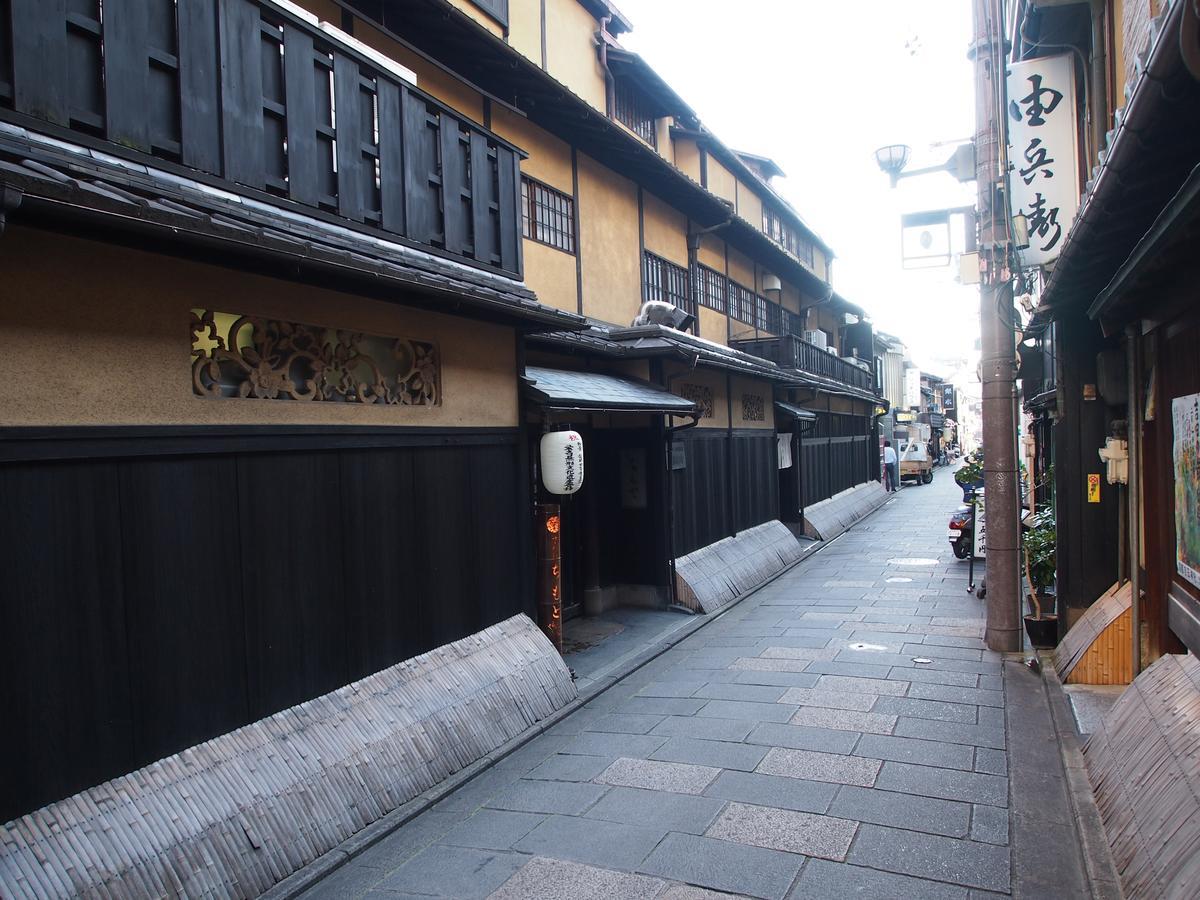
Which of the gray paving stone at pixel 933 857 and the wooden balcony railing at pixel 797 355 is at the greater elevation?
the wooden balcony railing at pixel 797 355

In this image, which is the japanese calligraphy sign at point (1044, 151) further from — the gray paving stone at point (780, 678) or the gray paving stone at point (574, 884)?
the gray paving stone at point (574, 884)

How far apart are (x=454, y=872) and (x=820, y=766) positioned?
357cm

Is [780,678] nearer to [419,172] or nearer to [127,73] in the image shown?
[419,172]

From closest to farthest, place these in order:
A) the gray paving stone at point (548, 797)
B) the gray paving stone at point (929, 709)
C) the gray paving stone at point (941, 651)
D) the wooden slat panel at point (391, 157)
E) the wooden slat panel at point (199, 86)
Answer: the wooden slat panel at point (199, 86)
the gray paving stone at point (548, 797)
the wooden slat panel at point (391, 157)
the gray paving stone at point (929, 709)
the gray paving stone at point (941, 651)

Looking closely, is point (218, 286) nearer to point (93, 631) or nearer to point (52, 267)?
point (52, 267)

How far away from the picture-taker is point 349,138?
722cm

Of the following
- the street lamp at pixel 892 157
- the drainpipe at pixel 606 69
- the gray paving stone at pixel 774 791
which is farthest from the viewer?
the drainpipe at pixel 606 69

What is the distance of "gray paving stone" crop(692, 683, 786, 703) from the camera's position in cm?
967

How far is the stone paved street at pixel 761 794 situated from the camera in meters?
5.61

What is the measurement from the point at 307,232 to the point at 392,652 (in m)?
4.05

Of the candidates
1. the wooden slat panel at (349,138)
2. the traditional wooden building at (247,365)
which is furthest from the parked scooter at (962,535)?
the wooden slat panel at (349,138)

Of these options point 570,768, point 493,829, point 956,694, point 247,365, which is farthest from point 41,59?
point 956,694

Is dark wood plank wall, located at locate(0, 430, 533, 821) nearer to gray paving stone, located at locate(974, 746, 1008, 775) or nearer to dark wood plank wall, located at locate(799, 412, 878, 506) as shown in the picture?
gray paving stone, located at locate(974, 746, 1008, 775)

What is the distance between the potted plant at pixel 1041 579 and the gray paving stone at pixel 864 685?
8.33 feet
